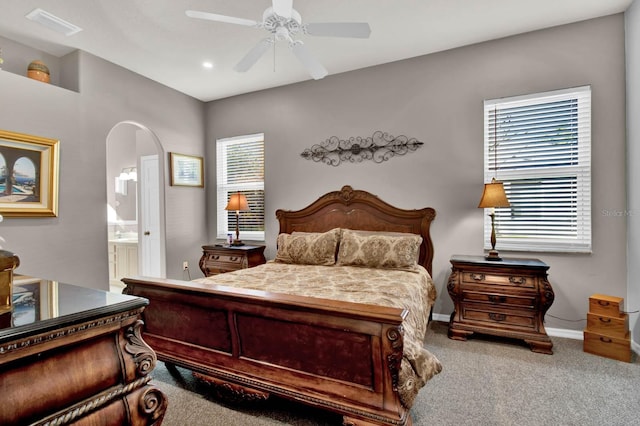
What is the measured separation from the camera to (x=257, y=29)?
3111 mm

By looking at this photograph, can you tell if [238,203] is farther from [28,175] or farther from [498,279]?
[498,279]

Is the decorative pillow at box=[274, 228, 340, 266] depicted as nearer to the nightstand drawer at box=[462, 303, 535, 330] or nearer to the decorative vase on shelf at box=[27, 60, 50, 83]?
the nightstand drawer at box=[462, 303, 535, 330]

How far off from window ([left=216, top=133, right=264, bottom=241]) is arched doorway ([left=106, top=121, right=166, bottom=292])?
A: 2.80 ft

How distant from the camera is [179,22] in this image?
2955mm

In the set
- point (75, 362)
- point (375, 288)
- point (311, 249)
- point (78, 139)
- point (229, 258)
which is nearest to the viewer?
point (75, 362)

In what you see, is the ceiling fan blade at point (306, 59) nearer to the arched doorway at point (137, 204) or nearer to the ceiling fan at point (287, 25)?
the ceiling fan at point (287, 25)

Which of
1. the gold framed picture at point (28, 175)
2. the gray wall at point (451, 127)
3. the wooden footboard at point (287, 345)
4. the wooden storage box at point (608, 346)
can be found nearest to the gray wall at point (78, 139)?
the gold framed picture at point (28, 175)

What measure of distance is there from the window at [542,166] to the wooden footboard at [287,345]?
2.37m

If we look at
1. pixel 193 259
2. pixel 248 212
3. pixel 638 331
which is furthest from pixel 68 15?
pixel 638 331

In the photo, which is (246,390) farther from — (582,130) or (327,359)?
(582,130)

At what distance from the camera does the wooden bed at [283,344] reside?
63.6 inches

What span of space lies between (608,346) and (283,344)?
2.69 metres

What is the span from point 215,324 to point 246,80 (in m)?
3.33

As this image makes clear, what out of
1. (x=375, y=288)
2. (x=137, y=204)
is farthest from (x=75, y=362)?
(x=137, y=204)
